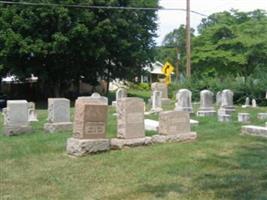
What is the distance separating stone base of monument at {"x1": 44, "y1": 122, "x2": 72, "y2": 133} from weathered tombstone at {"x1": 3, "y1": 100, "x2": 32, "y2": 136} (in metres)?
0.57

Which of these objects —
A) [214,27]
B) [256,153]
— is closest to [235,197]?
[256,153]

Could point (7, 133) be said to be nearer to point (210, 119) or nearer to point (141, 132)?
point (141, 132)

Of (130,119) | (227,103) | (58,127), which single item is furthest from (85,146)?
(227,103)


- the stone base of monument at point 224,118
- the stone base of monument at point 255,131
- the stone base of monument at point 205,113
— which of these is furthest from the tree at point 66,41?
the stone base of monument at point 255,131

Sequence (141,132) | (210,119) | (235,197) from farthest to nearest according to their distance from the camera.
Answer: (210,119), (141,132), (235,197)

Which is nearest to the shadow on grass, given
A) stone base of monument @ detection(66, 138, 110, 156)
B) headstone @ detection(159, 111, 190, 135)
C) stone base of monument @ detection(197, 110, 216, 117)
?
headstone @ detection(159, 111, 190, 135)

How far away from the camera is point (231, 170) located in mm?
8789

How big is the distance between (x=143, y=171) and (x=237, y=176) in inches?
61.3

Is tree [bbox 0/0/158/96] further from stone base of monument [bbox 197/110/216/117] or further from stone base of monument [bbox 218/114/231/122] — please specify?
stone base of monument [bbox 218/114/231/122]

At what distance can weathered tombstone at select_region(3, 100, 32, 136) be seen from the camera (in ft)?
48.6

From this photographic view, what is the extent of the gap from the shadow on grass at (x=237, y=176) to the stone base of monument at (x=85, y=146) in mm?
2203

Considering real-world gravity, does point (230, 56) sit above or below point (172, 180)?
above

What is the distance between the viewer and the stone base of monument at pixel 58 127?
14.9 meters

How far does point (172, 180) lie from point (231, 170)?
1232 mm
